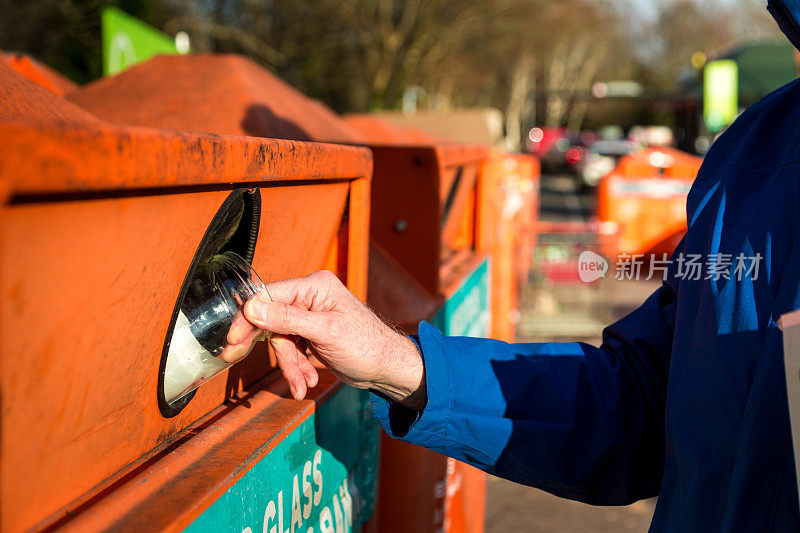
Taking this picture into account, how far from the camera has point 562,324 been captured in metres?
7.50

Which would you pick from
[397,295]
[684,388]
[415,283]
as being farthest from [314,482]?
[415,283]

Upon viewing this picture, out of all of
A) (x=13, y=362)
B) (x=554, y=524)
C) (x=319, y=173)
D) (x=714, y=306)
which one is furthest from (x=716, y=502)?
(x=554, y=524)

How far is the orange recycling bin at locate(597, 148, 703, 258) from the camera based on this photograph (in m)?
11.1

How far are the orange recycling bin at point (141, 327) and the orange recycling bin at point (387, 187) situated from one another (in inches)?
24.1

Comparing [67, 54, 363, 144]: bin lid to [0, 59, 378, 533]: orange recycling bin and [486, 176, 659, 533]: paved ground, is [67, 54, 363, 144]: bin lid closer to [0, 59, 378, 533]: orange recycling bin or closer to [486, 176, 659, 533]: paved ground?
[0, 59, 378, 533]: orange recycling bin

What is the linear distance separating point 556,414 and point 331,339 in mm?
484

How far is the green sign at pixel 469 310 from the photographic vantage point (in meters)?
2.60

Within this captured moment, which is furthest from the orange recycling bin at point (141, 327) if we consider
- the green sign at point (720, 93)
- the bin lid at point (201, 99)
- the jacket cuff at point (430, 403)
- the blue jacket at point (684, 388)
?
the green sign at point (720, 93)

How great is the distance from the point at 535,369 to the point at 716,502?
44 centimetres

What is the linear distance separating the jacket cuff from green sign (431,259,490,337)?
78 cm

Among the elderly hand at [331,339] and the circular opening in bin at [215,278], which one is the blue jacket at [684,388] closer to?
the elderly hand at [331,339]

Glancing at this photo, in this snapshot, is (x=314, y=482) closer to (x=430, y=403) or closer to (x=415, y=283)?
(x=430, y=403)

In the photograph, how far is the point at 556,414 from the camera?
151 centimetres

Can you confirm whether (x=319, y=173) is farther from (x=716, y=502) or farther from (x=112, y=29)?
(x=112, y=29)
